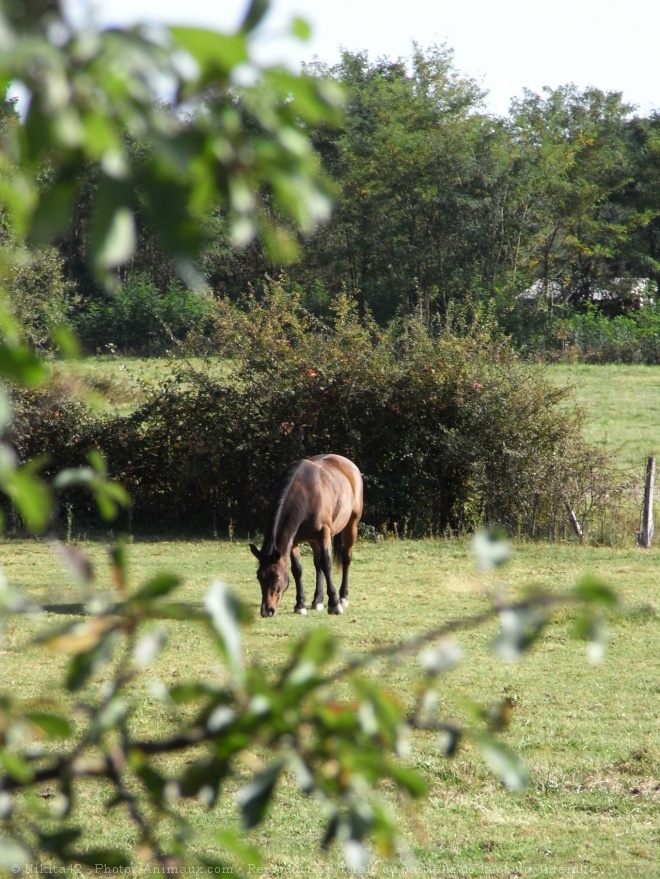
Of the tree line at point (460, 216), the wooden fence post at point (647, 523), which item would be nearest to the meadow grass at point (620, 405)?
the wooden fence post at point (647, 523)

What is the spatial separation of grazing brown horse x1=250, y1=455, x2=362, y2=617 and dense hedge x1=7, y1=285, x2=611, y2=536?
3.89 metres

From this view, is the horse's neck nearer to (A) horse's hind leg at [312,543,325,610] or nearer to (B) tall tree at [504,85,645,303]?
(A) horse's hind leg at [312,543,325,610]

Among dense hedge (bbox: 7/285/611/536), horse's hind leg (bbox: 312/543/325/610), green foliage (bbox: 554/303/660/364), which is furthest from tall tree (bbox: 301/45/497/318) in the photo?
horse's hind leg (bbox: 312/543/325/610)

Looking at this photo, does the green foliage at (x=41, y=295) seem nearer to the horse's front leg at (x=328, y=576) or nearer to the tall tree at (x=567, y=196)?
the horse's front leg at (x=328, y=576)

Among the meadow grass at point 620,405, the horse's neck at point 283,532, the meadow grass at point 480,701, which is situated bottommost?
the meadow grass at point 480,701

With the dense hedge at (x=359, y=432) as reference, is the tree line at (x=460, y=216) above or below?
above

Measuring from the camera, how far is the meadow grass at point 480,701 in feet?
15.7

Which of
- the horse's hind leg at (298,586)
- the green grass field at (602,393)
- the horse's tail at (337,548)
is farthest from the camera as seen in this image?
the green grass field at (602,393)

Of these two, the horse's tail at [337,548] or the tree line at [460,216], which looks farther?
the tree line at [460,216]

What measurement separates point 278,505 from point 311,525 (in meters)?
0.48

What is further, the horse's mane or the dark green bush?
the dark green bush

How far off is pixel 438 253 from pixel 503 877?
101 feet

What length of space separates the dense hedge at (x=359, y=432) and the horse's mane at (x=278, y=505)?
5.00 meters

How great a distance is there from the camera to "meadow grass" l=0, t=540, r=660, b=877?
4781 mm
